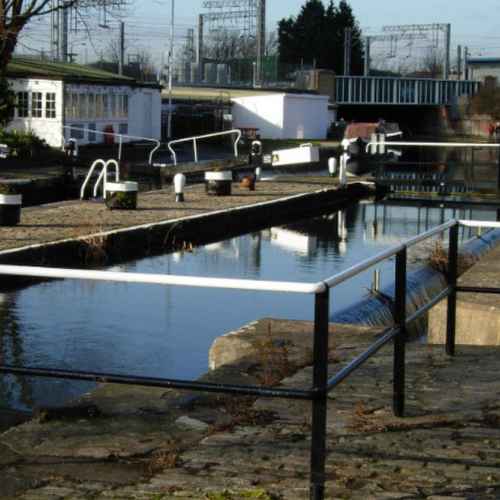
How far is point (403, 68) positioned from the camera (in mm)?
125500

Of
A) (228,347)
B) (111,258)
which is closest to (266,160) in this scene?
(111,258)

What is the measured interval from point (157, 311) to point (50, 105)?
26.1 m

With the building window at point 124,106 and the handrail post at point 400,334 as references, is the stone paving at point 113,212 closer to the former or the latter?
the handrail post at point 400,334

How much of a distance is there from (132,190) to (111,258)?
A: 457 cm

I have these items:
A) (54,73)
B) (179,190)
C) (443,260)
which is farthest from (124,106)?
(443,260)

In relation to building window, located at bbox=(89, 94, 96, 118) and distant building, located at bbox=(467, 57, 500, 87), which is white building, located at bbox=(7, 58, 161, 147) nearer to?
building window, located at bbox=(89, 94, 96, 118)

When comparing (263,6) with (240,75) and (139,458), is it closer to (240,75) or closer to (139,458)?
(240,75)

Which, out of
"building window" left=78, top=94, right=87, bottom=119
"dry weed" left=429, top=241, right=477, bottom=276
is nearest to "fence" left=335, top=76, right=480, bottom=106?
"building window" left=78, top=94, right=87, bottom=119

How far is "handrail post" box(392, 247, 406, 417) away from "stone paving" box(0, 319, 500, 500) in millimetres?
105

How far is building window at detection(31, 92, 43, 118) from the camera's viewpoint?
3906 centimetres

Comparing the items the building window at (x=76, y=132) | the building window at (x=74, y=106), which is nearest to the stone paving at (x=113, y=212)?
the building window at (x=76, y=132)

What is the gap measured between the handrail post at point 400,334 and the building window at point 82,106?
35.1 metres

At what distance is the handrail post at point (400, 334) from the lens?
6.01 meters

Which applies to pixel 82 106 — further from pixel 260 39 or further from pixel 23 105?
pixel 260 39
